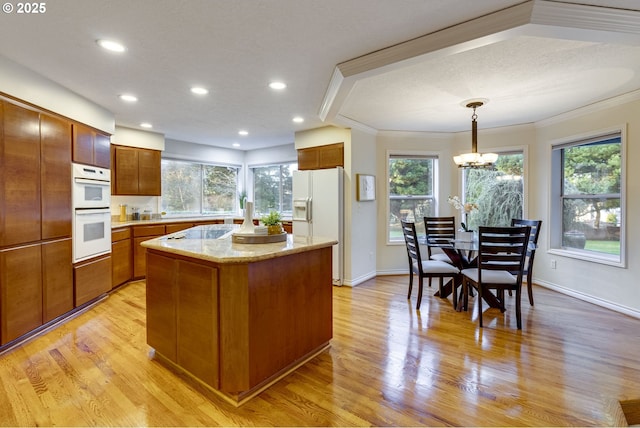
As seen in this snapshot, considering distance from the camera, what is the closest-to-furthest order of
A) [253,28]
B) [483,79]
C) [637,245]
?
[253,28] → [483,79] → [637,245]

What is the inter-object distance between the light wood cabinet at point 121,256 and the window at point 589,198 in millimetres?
5984

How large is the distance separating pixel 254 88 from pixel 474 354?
3126mm

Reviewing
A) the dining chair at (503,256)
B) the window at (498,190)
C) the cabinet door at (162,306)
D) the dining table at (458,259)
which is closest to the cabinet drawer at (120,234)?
the cabinet door at (162,306)

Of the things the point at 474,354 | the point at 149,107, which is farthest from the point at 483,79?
the point at 149,107

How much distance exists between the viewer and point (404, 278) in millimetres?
4883

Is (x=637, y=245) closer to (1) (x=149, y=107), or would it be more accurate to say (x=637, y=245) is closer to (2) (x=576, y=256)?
(2) (x=576, y=256)

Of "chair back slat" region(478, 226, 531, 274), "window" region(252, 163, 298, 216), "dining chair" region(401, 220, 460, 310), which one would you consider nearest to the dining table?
"dining chair" region(401, 220, 460, 310)

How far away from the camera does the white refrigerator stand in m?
4.41

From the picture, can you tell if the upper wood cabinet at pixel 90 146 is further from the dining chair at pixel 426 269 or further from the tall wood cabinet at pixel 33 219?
the dining chair at pixel 426 269

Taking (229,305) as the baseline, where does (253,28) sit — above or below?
above

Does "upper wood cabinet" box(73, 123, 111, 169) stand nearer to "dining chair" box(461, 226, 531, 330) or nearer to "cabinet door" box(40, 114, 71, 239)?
"cabinet door" box(40, 114, 71, 239)

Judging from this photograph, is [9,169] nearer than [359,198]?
Yes

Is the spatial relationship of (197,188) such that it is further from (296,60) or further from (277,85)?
(296,60)

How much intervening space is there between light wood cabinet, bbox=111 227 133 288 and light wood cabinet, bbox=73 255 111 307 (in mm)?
285
